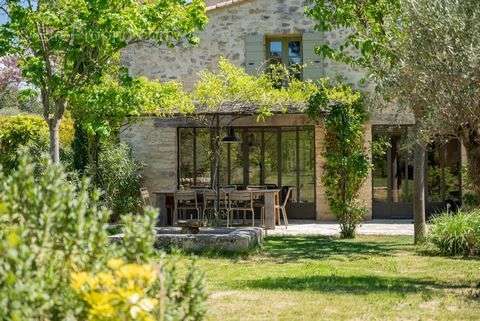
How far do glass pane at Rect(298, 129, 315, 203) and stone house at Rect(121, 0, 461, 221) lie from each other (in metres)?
0.03

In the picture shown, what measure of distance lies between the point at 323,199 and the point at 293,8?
5.27 m

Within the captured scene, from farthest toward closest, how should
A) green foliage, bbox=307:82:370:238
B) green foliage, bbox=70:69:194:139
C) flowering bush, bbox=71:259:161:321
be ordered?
1. green foliage, bbox=307:82:370:238
2. green foliage, bbox=70:69:194:139
3. flowering bush, bbox=71:259:161:321

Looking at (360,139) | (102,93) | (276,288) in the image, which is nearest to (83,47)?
(102,93)

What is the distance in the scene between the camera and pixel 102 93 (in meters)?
12.3

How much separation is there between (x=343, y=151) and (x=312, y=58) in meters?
3.85

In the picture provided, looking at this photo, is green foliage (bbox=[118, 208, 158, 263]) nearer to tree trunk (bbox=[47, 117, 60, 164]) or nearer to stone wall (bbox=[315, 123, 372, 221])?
tree trunk (bbox=[47, 117, 60, 164])

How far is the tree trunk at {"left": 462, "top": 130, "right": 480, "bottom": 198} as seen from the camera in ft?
28.5

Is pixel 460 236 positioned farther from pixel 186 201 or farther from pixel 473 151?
pixel 186 201

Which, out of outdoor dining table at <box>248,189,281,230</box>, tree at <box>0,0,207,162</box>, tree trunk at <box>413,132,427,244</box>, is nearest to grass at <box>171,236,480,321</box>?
tree trunk at <box>413,132,427,244</box>

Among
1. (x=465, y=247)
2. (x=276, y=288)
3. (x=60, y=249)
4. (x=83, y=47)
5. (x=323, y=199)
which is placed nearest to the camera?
(x=60, y=249)

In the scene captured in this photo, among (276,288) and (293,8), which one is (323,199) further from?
(276,288)

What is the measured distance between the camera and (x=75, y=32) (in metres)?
11.6

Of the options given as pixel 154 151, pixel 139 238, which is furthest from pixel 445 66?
pixel 154 151

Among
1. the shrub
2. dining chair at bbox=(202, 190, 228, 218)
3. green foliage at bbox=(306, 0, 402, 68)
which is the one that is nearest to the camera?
the shrub
